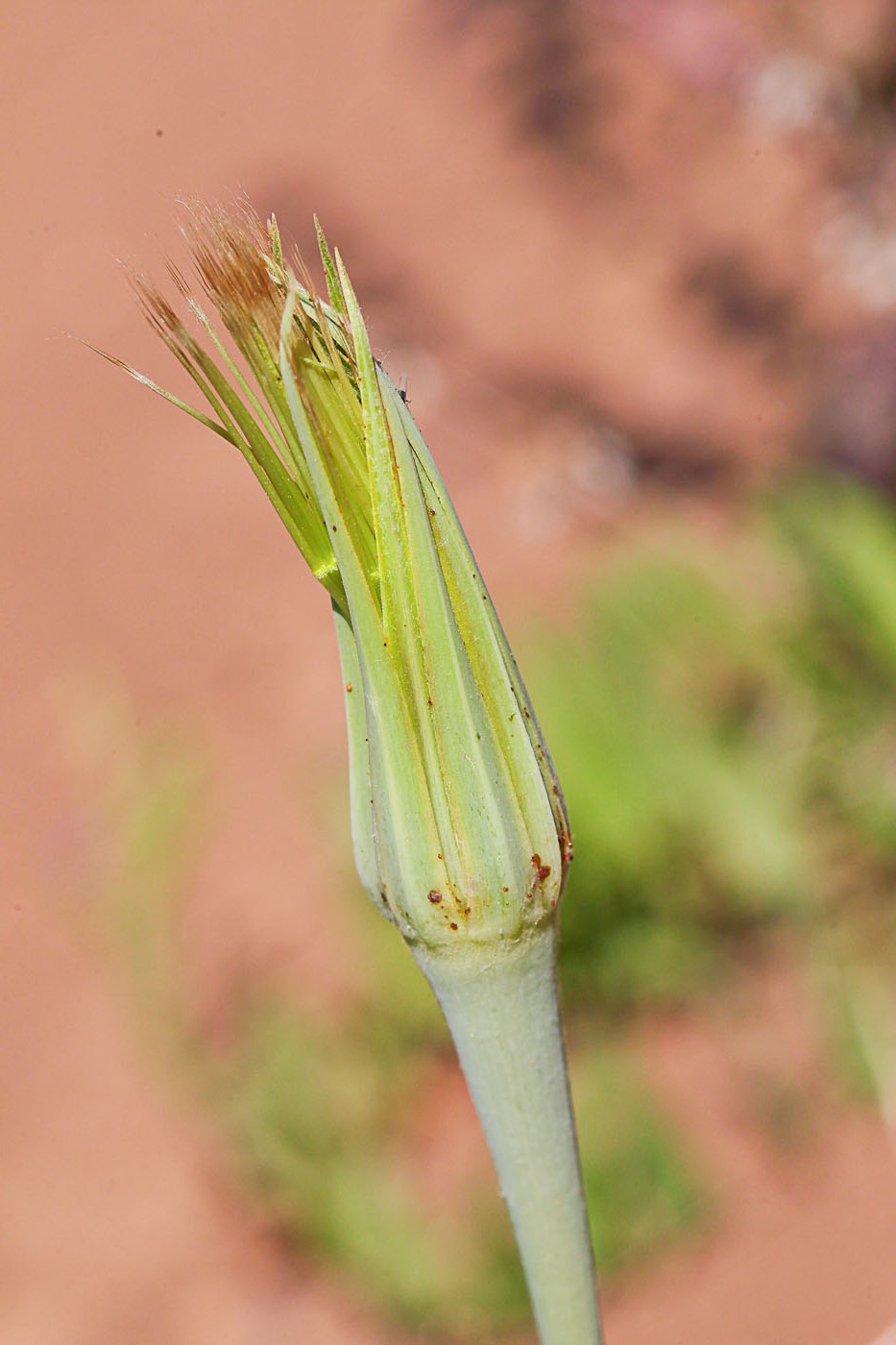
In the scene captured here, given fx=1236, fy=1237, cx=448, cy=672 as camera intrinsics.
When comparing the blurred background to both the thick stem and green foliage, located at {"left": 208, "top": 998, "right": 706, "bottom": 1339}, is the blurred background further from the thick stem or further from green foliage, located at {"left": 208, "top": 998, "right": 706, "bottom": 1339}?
the thick stem

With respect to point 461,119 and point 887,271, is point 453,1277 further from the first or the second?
point 461,119

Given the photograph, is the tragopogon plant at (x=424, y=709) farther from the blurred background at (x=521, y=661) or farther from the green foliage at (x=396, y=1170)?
the green foliage at (x=396, y=1170)

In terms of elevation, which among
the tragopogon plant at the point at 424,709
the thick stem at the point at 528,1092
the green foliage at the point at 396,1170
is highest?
the green foliage at the point at 396,1170

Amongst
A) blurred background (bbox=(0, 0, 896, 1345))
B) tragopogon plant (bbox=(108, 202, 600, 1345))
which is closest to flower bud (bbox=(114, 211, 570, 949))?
tragopogon plant (bbox=(108, 202, 600, 1345))

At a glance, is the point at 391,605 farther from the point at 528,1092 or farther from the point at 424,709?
the point at 528,1092

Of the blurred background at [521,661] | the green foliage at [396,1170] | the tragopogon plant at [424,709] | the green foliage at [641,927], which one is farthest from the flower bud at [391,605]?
the green foliage at [396,1170]

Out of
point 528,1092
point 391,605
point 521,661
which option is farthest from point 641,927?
point 391,605
